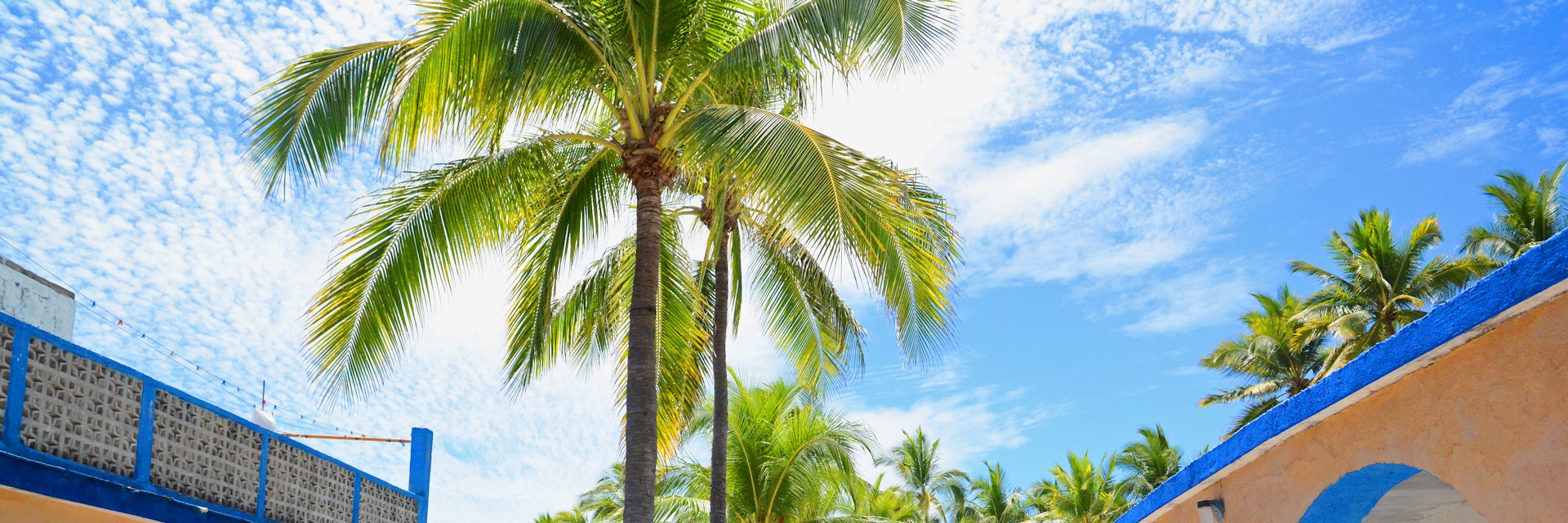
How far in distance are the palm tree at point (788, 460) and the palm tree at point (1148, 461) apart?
19648 millimetres

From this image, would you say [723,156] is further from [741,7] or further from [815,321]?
[815,321]

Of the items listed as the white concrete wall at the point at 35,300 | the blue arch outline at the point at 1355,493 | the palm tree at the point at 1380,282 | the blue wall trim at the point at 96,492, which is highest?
the palm tree at the point at 1380,282

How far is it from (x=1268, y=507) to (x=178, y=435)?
728 cm

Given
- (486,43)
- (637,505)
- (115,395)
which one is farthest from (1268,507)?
(115,395)

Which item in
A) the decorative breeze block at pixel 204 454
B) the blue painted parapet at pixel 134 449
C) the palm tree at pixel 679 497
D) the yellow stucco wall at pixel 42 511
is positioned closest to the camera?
the blue painted parapet at pixel 134 449

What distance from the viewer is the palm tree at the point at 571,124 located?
823cm

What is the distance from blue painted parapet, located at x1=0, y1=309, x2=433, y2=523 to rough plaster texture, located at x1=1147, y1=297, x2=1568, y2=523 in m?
6.85

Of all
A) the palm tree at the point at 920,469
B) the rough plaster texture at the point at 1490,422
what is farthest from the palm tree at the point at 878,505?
the rough plaster texture at the point at 1490,422

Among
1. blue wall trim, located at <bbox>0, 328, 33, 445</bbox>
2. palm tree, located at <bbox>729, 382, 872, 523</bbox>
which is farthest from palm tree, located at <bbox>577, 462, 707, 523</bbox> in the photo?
blue wall trim, located at <bbox>0, 328, 33, 445</bbox>

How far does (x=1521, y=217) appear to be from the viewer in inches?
963

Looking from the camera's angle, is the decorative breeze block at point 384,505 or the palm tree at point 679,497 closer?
the decorative breeze block at point 384,505

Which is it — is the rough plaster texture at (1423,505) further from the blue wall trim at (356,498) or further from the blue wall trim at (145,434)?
the blue wall trim at (356,498)

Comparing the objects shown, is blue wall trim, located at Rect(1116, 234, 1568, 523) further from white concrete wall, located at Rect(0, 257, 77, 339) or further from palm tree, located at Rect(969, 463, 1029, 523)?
palm tree, located at Rect(969, 463, 1029, 523)

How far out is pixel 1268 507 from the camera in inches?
182
